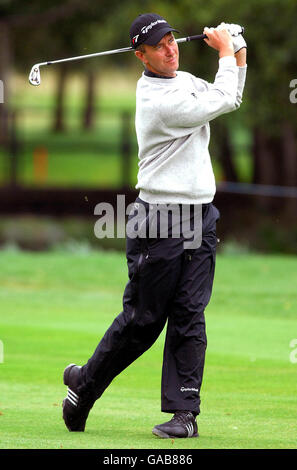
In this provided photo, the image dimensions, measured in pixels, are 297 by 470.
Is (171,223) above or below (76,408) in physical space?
above

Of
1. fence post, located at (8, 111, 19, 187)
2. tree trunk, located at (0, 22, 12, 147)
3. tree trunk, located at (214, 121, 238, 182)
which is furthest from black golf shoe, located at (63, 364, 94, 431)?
fence post, located at (8, 111, 19, 187)

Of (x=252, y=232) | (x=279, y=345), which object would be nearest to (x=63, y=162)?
(x=252, y=232)

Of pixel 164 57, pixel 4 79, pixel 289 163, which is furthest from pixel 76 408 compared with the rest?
pixel 4 79

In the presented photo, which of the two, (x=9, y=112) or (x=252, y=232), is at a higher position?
(x=9, y=112)

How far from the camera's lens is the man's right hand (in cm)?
565

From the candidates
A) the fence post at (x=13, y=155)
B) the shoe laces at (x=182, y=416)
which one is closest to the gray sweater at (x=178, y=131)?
the shoe laces at (x=182, y=416)

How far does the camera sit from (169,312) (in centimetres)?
575

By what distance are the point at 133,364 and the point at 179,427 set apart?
8.50 ft

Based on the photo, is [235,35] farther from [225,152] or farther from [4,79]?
[4,79]

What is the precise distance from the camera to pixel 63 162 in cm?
4606

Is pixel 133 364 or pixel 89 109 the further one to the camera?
pixel 89 109

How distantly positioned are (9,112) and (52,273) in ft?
67.0

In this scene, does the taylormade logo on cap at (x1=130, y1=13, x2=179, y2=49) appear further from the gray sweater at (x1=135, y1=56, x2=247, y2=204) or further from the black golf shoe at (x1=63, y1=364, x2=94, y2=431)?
the black golf shoe at (x1=63, y1=364, x2=94, y2=431)
